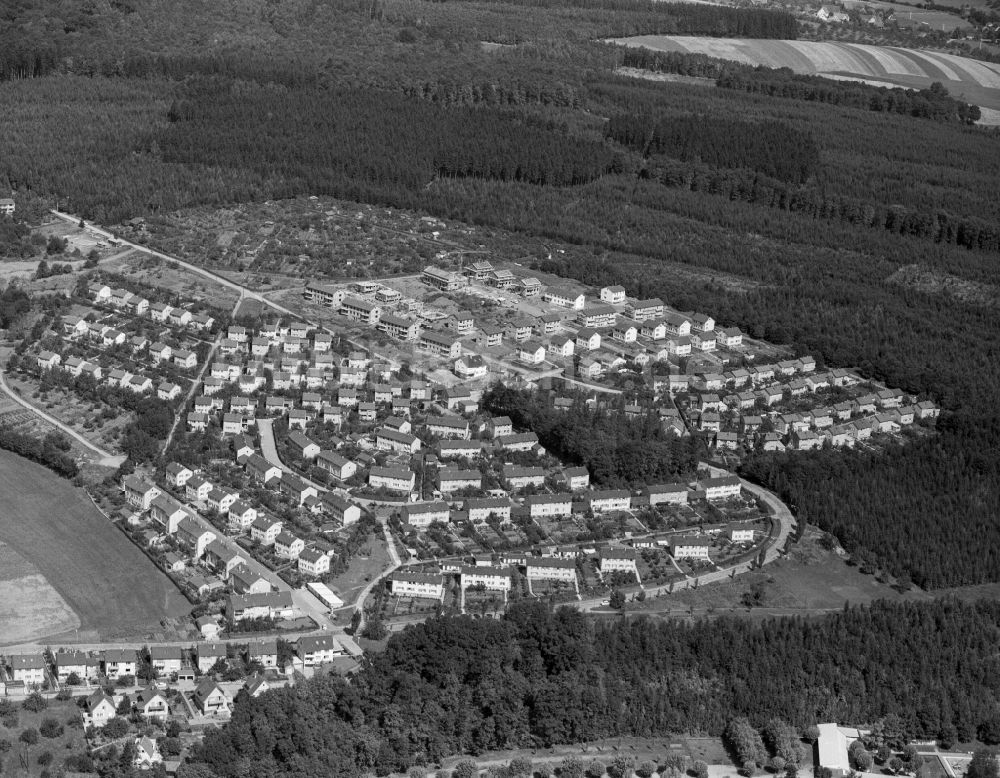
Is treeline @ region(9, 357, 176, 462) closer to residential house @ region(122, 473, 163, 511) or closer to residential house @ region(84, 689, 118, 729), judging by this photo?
residential house @ region(122, 473, 163, 511)

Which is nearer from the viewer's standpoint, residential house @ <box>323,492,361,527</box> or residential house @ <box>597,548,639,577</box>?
residential house @ <box>597,548,639,577</box>

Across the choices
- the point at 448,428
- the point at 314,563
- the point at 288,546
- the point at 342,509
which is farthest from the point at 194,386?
the point at 314,563

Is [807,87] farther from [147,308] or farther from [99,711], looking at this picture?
[99,711]

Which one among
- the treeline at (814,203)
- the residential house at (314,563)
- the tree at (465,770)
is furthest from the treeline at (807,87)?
the tree at (465,770)

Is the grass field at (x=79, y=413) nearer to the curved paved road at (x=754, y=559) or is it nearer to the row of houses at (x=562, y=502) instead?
the row of houses at (x=562, y=502)

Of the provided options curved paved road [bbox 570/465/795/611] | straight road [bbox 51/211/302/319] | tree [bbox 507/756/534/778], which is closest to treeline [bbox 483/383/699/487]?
curved paved road [bbox 570/465/795/611]

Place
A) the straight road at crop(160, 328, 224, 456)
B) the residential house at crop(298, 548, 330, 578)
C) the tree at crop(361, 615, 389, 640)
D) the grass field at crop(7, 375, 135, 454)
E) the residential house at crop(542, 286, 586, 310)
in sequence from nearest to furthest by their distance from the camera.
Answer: the tree at crop(361, 615, 389, 640)
the residential house at crop(298, 548, 330, 578)
the straight road at crop(160, 328, 224, 456)
the grass field at crop(7, 375, 135, 454)
the residential house at crop(542, 286, 586, 310)
